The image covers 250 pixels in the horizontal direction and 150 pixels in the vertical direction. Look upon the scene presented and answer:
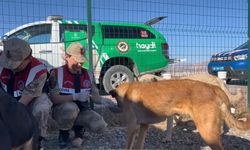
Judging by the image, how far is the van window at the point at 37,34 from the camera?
8359 millimetres

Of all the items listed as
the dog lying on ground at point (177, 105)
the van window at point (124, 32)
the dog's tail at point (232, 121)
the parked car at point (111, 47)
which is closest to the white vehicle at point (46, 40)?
the parked car at point (111, 47)

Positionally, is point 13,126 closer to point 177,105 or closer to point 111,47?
point 177,105

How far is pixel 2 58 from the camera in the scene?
13.5 ft

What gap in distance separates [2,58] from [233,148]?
319cm

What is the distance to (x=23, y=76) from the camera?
13.7 feet

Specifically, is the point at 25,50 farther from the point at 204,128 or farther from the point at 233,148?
the point at 233,148

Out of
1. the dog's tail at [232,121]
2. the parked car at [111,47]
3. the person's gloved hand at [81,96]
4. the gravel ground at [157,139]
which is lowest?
the gravel ground at [157,139]

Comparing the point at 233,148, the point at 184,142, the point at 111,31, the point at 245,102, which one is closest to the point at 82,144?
the point at 184,142

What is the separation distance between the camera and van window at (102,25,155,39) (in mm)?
8859

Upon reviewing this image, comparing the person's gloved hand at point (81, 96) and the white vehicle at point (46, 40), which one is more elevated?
the white vehicle at point (46, 40)

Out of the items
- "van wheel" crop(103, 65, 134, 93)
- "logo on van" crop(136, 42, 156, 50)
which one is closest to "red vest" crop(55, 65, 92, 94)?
"van wheel" crop(103, 65, 134, 93)

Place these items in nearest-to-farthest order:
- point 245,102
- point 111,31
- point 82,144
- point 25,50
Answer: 1. point 25,50
2. point 82,144
3. point 245,102
4. point 111,31

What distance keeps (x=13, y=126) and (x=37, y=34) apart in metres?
7.07

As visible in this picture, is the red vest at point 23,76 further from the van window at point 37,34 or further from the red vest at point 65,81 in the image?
the van window at point 37,34
